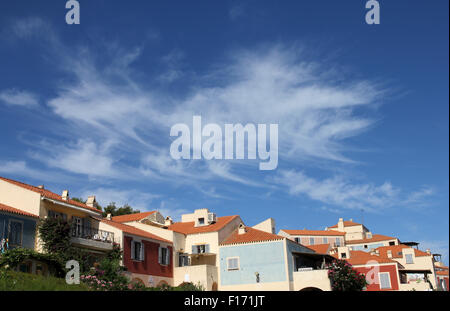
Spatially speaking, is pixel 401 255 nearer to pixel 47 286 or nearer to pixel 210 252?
pixel 210 252

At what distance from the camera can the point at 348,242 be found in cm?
9750

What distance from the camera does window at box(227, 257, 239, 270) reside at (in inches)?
1938

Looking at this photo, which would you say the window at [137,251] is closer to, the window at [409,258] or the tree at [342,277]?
the tree at [342,277]

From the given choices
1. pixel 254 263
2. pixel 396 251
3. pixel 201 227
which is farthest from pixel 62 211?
pixel 396 251

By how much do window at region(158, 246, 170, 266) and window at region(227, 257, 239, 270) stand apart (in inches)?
255

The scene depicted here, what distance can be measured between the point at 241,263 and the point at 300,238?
42.4m

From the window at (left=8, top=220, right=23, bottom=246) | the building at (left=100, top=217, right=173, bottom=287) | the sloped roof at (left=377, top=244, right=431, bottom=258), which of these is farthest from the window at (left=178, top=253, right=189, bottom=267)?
the sloped roof at (left=377, top=244, right=431, bottom=258)

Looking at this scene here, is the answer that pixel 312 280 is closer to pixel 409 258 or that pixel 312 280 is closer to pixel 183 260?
pixel 183 260

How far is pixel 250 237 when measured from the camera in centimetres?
5034

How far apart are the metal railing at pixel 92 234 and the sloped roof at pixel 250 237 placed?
548 inches

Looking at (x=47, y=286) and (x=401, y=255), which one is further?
(x=401, y=255)

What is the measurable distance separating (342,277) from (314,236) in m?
43.6
